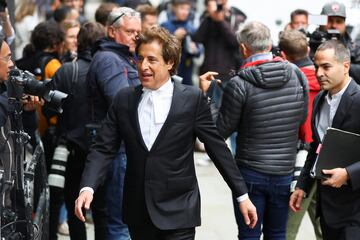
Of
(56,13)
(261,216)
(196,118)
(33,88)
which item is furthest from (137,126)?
(56,13)

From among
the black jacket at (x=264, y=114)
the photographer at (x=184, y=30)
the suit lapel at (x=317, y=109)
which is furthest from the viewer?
the photographer at (x=184, y=30)

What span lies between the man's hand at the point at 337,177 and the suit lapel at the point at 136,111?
1.06 m

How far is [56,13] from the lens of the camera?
8.95 meters

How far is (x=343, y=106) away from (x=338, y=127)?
0.41 ft

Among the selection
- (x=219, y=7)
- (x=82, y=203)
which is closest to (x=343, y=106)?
(x=82, y=203)

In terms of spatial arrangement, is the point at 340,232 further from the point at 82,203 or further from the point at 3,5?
the point at 3,5

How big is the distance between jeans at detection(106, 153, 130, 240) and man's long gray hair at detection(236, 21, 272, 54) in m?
1.15

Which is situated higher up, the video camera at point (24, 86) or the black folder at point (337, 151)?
the video camera at point (24, 86)

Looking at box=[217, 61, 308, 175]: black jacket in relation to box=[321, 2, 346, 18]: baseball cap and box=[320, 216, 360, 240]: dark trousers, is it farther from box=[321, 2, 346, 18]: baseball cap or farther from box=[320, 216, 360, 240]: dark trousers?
box=[321, 2, 346, 18]: baseball cap

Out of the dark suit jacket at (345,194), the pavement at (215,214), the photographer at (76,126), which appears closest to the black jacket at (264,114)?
the dark suit jacket at (345,194)

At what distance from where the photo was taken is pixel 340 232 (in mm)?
4949

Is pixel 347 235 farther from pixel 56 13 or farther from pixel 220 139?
pixel 56 13

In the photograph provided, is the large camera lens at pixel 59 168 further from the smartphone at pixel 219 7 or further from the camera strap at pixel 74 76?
the smartphone at pixel 219 7

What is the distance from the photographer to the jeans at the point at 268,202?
5.60m
